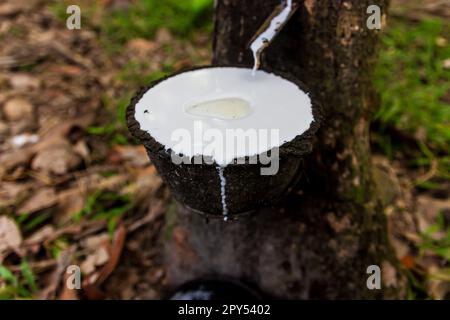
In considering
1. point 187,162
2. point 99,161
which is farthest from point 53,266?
point 187,162

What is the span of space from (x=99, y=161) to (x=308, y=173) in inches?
55.3

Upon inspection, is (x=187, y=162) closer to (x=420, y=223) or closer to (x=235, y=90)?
(x=235, y=90)

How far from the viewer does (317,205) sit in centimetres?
204

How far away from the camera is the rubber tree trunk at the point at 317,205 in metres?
1.81

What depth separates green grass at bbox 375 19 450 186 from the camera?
293 centimetres

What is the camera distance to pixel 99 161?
9.12ft

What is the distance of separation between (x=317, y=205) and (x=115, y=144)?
145 cm

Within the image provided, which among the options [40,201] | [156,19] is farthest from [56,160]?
[156,19]

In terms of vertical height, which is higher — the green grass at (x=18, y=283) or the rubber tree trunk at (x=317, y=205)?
the rubber tree trunk at (x=317, y=205)

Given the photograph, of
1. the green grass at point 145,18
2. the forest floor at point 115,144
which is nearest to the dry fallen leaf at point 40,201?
the forest floor at point 115,144

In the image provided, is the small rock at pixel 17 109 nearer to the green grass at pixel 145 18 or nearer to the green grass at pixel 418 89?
the green grass at pixel 145 18

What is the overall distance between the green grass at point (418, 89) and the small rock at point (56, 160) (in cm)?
197

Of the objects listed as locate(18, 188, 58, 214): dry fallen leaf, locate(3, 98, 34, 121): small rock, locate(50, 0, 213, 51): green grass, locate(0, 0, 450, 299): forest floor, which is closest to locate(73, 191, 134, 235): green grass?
locate(0, 0, 450, 299): forest floor

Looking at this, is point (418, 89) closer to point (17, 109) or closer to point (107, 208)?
point (107, 208)
